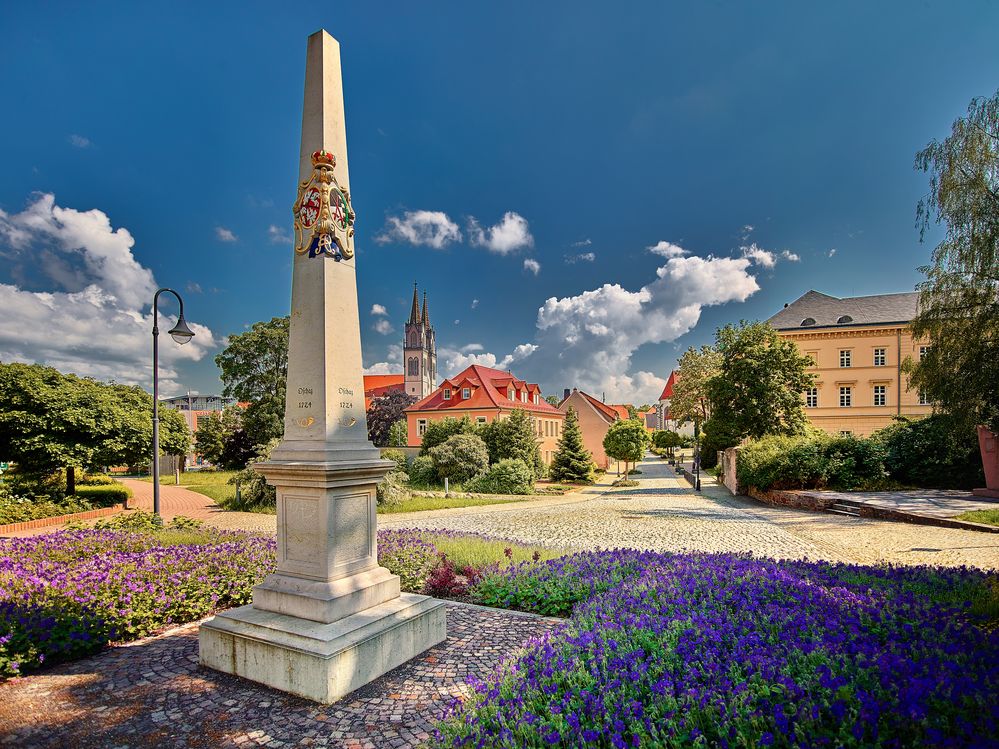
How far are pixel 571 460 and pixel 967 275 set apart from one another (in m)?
24.5

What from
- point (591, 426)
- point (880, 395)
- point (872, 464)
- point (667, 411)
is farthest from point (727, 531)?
point (667, 411)

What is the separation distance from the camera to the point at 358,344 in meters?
4.89

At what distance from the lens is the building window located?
38.8 m

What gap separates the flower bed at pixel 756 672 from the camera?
7.94 ft

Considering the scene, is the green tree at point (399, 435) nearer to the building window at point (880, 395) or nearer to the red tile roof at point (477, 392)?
the red tile roof at point (477, 392)

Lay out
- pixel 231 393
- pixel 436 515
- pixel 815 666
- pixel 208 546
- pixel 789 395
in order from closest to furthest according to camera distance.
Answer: pixel 815 666
pixel 208 546
pixel 436 515
pixel 789 395
pixel 231 393

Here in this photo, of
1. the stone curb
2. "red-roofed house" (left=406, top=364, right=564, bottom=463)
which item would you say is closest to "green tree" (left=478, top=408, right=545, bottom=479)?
"red-roofed house" (left=406, top=364, right=564, bottom=463)

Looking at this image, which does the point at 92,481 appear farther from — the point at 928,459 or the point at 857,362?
the point at 857,362

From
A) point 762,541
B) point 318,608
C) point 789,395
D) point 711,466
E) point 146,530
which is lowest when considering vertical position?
point 711,466

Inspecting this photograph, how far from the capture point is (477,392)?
137 ft

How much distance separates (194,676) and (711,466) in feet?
139

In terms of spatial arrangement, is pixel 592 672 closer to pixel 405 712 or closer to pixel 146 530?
pixel 405 712

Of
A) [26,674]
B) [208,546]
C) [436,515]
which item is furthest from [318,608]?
[436,515]

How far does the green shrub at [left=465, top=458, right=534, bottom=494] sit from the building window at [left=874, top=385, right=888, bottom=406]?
96.6 ft
